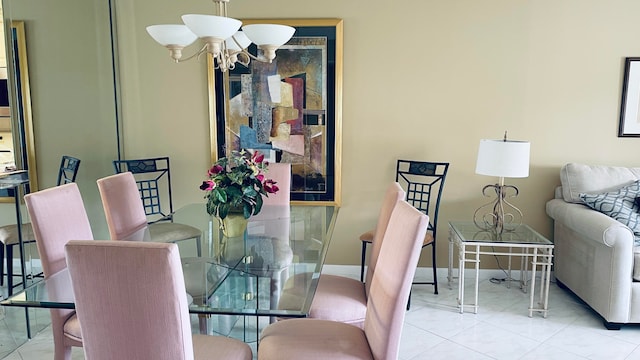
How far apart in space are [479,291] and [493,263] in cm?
40

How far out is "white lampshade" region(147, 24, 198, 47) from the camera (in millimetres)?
2385

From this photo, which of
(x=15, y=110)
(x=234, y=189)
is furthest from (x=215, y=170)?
(x=15, y=110)

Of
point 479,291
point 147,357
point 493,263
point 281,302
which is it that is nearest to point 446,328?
point 479,291

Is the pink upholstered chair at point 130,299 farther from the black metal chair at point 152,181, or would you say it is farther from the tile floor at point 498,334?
the black metal chair at point 152,181

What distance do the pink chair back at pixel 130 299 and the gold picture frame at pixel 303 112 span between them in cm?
262

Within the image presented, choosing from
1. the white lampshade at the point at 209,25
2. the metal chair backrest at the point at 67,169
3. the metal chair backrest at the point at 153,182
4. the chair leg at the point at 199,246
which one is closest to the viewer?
the white lampshade at the point at 209,25

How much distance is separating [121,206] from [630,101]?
3.88 metres

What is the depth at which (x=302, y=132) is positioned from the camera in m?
3.98

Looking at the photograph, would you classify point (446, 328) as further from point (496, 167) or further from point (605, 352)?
point (496, 167)

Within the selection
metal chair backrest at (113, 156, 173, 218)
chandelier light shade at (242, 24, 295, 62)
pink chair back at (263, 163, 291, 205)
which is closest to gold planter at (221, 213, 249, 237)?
pink chair back at (263, 163, 291, 205)

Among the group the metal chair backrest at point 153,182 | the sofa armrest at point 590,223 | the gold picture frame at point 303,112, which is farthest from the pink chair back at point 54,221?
the sofa armrest at point 590,223

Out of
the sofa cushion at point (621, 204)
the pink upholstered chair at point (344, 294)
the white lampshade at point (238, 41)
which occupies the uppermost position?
the white lampshade at point (238, 41)

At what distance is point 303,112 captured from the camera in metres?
3.95

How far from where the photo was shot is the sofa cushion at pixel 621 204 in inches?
125
